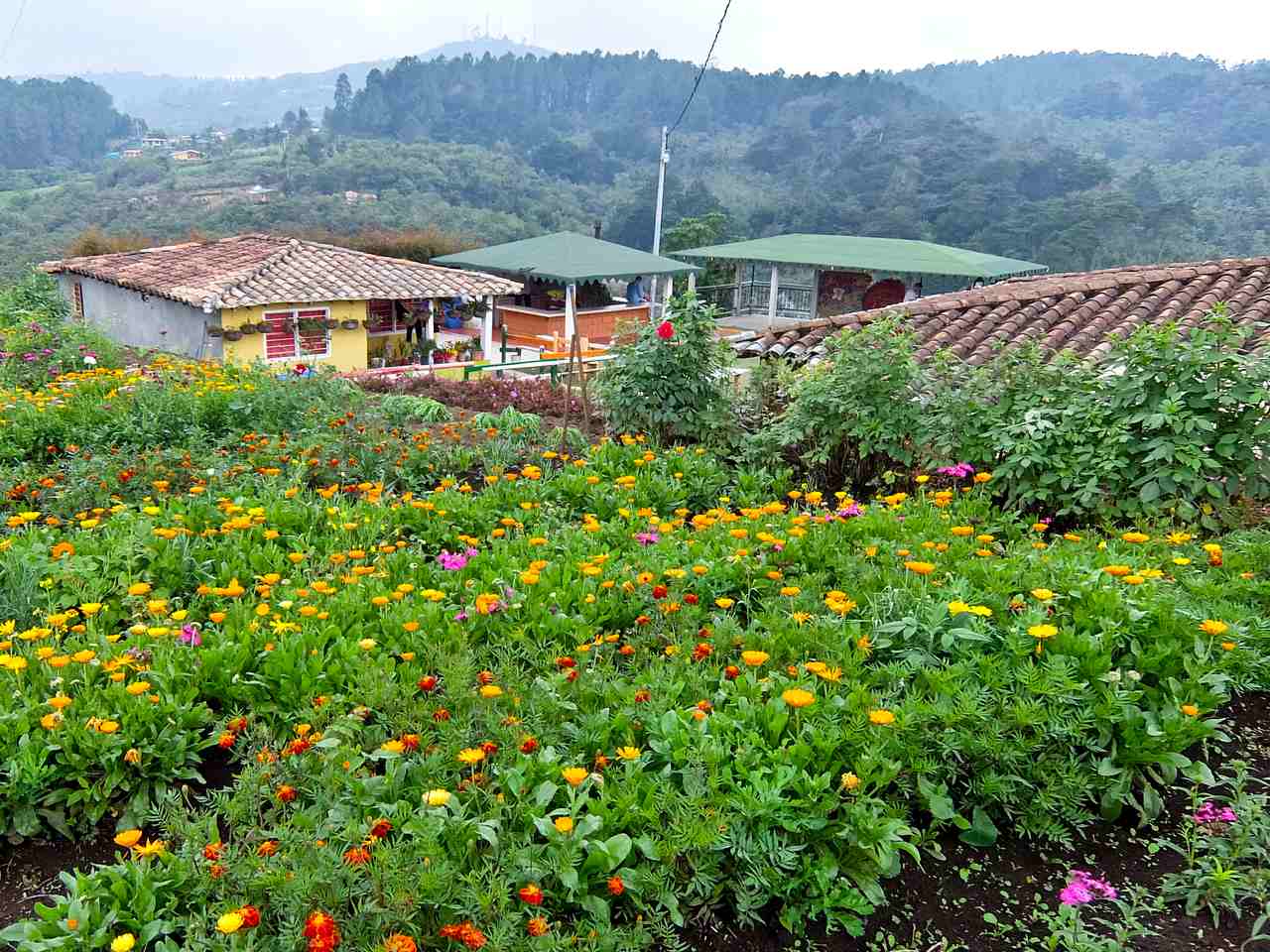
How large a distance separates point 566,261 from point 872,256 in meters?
10.6

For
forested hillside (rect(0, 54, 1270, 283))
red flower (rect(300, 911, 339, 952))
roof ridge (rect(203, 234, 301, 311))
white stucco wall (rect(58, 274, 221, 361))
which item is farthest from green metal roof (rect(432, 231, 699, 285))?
red flower (rect(300, 911, 339, 952))

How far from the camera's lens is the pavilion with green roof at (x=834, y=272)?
32125 millimetres

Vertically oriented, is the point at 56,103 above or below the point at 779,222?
above

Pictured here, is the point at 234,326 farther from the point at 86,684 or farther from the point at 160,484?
the point at 86,684

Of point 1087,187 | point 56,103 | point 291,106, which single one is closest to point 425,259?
point 1087,187

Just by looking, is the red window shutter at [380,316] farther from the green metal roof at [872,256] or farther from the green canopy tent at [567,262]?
the green metal roof at [872,256]

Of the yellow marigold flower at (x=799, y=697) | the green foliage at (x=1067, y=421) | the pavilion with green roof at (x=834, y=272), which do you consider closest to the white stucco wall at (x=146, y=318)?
the green foliage at (x=1067, y=421)

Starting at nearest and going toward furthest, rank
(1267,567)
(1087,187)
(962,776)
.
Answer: (962,776) → (1267,567) → (1087,187)

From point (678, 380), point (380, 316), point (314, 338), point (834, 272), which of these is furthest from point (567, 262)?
point (678, 380)

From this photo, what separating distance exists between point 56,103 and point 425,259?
7893cm

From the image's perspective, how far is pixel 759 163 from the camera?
256 ft

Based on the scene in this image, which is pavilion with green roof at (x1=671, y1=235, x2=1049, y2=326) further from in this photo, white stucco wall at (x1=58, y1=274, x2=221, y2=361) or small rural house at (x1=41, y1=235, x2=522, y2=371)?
white stucco wall at (x1=58, y1=274, x2=221, y2=361)

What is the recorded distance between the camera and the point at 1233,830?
2930 millimetres

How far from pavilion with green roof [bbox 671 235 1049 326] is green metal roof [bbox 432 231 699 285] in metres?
3.07
